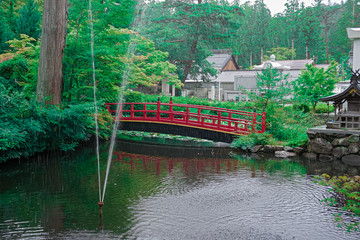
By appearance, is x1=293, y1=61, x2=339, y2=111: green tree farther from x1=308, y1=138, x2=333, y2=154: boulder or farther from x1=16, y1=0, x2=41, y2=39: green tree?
x1=16, y1=0, x2=41, y2=39: green tree

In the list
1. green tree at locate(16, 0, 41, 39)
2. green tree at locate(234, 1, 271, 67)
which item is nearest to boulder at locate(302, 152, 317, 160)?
green tree at locate(16, 0, 41, 39)

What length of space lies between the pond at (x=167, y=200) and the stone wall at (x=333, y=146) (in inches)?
49.4

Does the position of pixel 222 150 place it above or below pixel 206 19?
below

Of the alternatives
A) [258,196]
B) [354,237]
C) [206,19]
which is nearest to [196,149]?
[258,196]

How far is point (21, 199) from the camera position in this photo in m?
9.28

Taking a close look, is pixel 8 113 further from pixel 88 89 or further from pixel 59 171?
pixel 88 89

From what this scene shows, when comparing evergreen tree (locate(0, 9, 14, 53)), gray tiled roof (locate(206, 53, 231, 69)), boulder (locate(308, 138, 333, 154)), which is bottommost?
boulder (locate(308, 138, 333, 154))

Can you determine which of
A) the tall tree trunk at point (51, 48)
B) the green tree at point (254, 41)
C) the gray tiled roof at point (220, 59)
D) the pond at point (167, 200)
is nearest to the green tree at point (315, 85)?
the pond at point (167, 200)

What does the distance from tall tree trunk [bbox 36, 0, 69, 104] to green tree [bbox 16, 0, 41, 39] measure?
553 cm

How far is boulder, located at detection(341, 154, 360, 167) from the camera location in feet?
46.1

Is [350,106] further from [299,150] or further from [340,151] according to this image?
[299,150]

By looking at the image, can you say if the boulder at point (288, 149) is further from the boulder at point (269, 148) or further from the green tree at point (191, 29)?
the green tree at point (191, 29)

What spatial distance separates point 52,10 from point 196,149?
347 inches

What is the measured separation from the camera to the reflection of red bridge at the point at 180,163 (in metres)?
13.3
